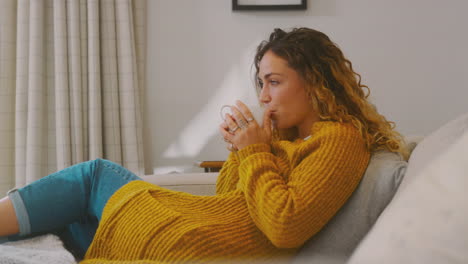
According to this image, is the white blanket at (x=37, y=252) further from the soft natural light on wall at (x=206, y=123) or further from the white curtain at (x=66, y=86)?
the soft natural light on wall at (x=206, y=123)

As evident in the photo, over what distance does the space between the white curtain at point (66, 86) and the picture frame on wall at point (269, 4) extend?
1.70 ft

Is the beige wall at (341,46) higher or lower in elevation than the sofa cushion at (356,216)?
higher

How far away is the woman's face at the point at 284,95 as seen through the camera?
119cm

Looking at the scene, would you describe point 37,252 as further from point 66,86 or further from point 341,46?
point 341,46

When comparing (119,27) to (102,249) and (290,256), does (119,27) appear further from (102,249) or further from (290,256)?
(290,256)

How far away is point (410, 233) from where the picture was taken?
1.34 feet

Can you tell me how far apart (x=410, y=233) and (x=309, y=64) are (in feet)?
2.72

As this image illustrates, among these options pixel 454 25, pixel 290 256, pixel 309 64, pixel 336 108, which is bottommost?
pixel 290 256

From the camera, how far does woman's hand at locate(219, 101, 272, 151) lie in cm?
113

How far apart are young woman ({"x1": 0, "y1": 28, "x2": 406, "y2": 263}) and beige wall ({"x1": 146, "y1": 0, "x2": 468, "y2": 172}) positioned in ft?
3.81

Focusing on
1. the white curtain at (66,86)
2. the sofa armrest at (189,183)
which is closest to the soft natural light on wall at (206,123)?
the white curtain at (66,86)

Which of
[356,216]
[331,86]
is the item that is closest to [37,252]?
[356,216]

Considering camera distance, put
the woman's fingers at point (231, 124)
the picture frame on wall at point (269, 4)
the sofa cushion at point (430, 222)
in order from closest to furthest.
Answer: the sofa cushion at point (430, 222)
the woman's fingers at point (231, 124)
the picture frame on wall at point (269, 4)

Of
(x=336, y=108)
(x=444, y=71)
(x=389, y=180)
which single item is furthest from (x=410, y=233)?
(x=444, y=71)
